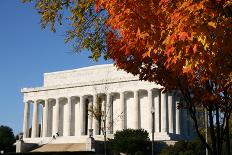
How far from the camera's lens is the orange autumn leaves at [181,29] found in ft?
31.6

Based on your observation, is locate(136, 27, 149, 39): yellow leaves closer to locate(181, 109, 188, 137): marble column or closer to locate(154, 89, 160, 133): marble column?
locate(154, 89, 160, 133): marble column

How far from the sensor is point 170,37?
10000 mm

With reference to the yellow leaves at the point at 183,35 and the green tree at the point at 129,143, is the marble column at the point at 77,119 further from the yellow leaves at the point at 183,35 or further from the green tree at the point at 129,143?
the yellow leaves at the point at 183,35

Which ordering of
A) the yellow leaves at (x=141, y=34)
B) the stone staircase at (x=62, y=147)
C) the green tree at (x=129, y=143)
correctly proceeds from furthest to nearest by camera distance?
the stone staircase at (x=62, y=147) → the green tree at (x=129, y=143) → the yellow leaves at (x=141, y=34)

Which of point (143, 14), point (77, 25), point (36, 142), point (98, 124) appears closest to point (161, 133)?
point (98, 124)

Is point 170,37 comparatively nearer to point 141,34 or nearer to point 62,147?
point 141,34

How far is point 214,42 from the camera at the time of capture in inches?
388

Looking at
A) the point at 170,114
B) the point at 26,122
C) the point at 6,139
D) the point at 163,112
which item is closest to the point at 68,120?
the point at 26,122

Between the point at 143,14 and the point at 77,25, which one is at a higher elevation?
the point at 77,25

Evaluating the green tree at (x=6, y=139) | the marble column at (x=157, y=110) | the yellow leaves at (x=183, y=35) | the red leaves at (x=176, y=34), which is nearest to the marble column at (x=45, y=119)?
the green tree at (x=6, y=139)

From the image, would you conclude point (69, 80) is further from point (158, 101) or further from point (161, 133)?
point (161, 133)

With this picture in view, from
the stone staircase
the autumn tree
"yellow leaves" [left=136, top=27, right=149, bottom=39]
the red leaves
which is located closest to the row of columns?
the stone staircase

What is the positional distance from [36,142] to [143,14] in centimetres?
8112

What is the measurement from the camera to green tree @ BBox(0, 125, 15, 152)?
291 feet
